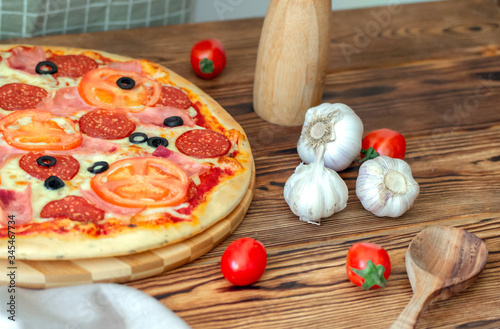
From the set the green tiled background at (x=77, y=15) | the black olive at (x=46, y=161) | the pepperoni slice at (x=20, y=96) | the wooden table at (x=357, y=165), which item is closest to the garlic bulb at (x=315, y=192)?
the wooden table at (x=357, y=165)

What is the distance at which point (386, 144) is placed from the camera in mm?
1525

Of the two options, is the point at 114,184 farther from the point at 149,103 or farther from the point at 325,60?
the point at 325,60

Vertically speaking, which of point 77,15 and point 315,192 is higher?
point 315,192

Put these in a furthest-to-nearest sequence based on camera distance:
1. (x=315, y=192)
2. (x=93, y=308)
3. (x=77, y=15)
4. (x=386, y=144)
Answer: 1. (x=77, y=15)
2. (x=386, y=144)
3. (x=315, y=192)
4. (x=93, y=308)

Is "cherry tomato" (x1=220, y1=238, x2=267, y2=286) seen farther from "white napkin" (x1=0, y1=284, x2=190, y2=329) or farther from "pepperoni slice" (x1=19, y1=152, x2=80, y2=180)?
"pepperoni slice" (x1=19, y1=152, x2=80, y2=180)

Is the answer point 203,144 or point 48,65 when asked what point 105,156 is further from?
point 48,65

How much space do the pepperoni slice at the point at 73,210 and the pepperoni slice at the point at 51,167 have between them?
0.08 m

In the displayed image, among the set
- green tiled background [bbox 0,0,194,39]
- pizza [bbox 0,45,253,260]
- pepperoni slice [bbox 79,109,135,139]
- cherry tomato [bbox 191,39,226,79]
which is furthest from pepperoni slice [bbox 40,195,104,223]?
green tiled background [bbox 0,0,194,39]

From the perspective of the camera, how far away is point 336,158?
4.74 ft

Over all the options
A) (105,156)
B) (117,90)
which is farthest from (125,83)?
(105,156)

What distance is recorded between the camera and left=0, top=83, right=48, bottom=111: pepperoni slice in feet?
4.72

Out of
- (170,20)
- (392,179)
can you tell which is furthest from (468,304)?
(170,20)

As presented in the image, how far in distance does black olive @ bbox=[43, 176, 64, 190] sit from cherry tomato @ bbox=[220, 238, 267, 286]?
372mm

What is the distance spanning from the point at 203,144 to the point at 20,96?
1.57 feet
